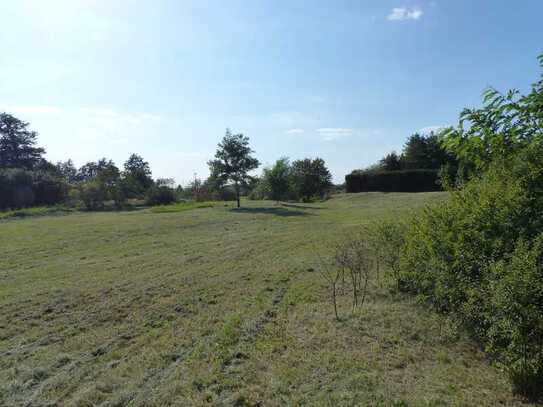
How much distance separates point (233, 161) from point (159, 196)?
16.4 metres

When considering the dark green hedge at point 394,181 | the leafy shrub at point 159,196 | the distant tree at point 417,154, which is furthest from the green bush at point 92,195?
the distant tree at point 417,154

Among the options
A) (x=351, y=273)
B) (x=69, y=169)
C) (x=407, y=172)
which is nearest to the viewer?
(x=351, y=273)

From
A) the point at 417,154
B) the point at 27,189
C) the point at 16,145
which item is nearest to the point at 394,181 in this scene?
the point at 417,154

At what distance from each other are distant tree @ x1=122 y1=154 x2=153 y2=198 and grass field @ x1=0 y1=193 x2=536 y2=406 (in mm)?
36616

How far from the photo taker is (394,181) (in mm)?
Answer: 36938

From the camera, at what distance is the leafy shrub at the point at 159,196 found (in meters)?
41.2

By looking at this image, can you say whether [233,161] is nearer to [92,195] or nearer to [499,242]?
[92,195]

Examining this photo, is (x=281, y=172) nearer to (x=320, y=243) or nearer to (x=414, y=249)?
(x=320, y=243)

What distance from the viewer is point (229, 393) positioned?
10.4 ft

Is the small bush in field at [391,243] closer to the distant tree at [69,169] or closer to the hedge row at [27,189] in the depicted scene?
the hedge row at [27,189]

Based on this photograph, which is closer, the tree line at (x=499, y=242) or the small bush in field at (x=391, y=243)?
the tree line at (x=499, y=242)

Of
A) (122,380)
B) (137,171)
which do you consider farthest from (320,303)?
(137,171)

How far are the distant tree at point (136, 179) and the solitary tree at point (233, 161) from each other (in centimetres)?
1894

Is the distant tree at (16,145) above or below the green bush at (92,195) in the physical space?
above
